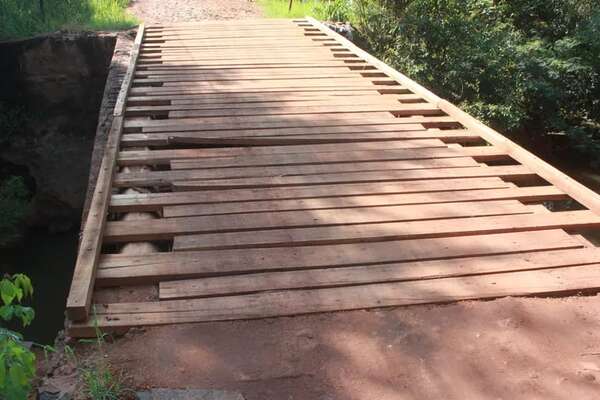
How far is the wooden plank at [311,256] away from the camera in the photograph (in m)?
2.53

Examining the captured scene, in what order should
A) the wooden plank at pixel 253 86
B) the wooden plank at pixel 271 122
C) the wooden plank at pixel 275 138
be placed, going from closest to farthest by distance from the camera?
the wooden plank at pixel 275 138 → the wooden plank at pixel 271 122 → the wooden plank at pixel 253 86

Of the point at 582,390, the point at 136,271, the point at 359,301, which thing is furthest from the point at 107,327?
the point at 582,390

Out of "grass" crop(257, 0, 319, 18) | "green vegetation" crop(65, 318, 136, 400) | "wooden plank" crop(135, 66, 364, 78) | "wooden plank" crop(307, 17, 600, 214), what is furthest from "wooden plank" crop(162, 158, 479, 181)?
"grass" crop(257, 0, 319, 18)

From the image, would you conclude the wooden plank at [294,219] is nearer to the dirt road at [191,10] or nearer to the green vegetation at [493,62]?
the green vegetation at [493,62]

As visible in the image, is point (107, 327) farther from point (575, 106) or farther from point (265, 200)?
point (575, 106)

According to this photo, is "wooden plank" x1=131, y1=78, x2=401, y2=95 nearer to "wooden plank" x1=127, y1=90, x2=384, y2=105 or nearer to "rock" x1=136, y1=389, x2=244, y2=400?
"wooden plank" x1=127, y1=90, x2=384, y2=105

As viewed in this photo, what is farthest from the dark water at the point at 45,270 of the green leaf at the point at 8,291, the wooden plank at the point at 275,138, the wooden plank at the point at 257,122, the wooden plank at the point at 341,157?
the green leaf at the point at 8,291

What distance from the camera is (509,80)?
824cm

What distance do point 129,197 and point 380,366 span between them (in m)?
1.76

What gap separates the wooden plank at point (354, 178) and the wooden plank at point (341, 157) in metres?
0.23

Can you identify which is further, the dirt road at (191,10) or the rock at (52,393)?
the dirt road at (191,10)

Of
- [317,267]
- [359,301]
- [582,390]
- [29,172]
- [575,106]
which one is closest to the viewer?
[582,390]

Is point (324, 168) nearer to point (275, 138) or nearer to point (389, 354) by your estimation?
point (275, 138)

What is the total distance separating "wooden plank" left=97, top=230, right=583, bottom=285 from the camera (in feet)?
8.30
